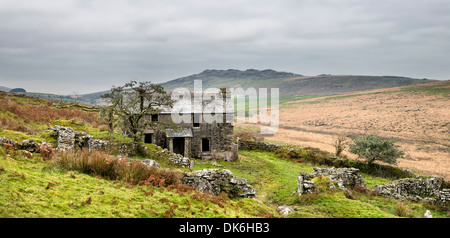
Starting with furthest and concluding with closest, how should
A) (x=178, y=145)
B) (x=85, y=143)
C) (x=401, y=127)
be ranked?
(x=401, y=127), (x=178, y=145), (x=85, y=143)

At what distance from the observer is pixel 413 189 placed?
58.0 ft

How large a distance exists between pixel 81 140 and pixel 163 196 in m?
10.9

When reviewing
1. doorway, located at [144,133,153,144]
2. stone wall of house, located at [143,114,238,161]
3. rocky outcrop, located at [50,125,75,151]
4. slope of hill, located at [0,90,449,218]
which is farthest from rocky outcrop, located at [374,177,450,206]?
doorway, located at [144,133,153,144]

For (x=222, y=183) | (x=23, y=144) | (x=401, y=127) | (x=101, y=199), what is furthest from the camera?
(x=401, y=127)

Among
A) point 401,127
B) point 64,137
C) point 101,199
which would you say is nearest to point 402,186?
point 101,199

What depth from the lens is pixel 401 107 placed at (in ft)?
266

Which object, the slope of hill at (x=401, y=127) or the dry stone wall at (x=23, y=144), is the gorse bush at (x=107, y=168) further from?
the slope of hill at (x=401, y=127)

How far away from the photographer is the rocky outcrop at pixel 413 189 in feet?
55.2

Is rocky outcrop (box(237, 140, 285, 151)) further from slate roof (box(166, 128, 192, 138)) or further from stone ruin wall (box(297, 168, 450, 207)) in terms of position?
stone ruin wall (box(297, 168, 450, 207))

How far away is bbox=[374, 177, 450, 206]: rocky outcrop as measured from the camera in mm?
16828

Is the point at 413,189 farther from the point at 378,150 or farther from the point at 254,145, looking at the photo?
the point at 254,145

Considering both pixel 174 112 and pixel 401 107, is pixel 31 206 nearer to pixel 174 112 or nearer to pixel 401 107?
pixel 174 112

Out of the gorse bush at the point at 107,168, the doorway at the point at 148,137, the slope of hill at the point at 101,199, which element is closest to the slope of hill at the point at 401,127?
the slope of hill at the point at 101,199

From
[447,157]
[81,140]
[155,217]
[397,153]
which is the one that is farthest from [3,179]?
[447,157]
